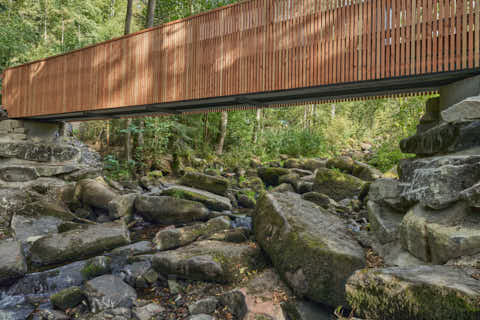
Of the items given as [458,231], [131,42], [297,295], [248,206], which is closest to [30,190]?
[131,42]

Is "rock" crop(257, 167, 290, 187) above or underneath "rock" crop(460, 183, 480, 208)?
underneath

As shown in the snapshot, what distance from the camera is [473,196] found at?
257 cm

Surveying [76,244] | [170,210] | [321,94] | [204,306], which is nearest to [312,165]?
[321,94]

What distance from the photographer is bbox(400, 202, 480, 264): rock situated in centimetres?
241

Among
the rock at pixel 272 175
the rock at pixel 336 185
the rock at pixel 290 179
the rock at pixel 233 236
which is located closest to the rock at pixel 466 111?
the rock at pixel 233 236

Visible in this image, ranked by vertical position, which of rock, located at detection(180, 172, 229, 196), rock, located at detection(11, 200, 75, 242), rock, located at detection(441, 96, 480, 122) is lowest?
rock, located at detection(11, 200, 75, 242)

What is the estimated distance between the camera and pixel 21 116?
9.27m

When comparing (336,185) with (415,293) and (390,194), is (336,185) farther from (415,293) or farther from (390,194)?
(415,293)

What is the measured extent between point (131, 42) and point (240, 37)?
10.3ft

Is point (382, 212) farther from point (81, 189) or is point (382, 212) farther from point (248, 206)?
point (81, 189)

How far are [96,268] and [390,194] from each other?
182 inches

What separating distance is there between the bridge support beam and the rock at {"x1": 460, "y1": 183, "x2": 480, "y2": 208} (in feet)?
6.19

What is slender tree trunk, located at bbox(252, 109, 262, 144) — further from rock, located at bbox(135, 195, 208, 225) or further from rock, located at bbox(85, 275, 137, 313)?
rock, located at bbox(85, 275, 137, 313)

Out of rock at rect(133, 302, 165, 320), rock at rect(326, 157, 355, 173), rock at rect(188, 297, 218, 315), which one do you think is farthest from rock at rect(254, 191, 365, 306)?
rock at rect(326, 157, 355, 173)
